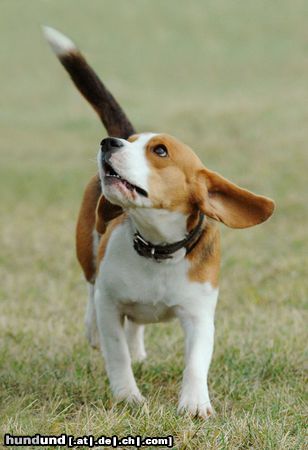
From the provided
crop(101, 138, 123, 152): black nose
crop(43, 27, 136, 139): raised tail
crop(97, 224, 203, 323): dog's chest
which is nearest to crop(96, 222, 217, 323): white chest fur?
crop(97, 224, 203, 323): dog's chest

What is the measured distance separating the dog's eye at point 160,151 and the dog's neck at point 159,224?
232 mm

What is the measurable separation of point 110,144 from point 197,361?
41.4 inches

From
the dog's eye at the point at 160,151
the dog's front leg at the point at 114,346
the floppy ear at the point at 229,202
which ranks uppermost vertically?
the dog's eye at the point at 160,151

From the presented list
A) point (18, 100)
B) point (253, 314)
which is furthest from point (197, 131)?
point (253, 314)

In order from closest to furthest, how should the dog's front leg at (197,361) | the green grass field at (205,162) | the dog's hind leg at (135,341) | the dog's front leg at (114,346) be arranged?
the dog's front leg at (197,361)
the green grass field at (205,162)
the dog's front leg at (114,346)
the dog's hind leg at (135,341)

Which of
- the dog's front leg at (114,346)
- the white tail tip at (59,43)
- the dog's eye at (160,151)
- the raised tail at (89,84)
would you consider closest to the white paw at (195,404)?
the dog's front leg at (114,346)

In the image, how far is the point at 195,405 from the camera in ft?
12.3

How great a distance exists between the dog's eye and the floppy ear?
19 cm

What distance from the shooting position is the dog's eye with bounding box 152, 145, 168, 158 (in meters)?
3.64

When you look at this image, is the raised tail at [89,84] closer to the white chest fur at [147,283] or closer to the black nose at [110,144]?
the white chest fur at [147,283]

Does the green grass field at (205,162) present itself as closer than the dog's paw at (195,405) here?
No

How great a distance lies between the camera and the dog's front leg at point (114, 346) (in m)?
4.03

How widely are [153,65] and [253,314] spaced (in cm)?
2496

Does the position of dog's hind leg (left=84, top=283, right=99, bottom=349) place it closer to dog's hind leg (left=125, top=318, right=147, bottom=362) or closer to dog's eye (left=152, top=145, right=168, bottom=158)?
dog's hind leg (left=125, top=318, right=147, bottom=362)
